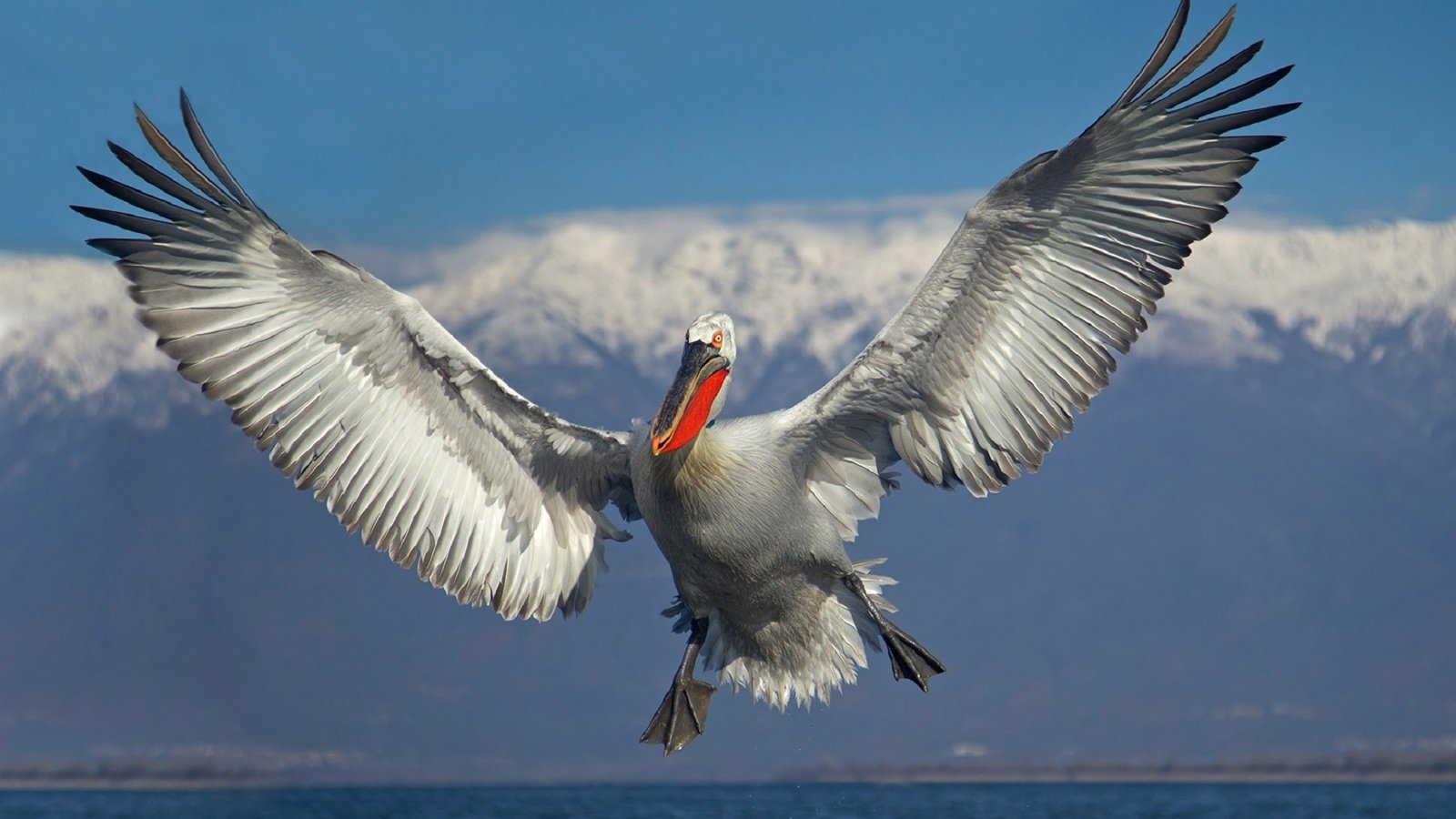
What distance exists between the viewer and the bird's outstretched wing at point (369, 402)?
9.60 m

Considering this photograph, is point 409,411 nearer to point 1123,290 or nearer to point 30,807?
point 1123,290

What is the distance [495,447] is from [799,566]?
2.03 metres

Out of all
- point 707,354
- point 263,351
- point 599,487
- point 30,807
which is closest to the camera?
point 707,354

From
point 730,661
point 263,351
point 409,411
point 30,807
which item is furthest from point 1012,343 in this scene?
point 30,807

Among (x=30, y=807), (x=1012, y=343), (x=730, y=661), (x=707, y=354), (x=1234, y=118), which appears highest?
(x=30, y=807)

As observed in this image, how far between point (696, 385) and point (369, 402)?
217 cm

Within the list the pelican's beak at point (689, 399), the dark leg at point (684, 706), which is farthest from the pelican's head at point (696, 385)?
the dark leg at point (684, 706)

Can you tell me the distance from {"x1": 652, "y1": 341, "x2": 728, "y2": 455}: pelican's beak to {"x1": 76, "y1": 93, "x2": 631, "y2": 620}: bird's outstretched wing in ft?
3.70

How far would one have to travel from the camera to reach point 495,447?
34.6 ft

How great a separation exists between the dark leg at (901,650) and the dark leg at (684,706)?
0.96 metres

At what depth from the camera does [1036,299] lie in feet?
32.4

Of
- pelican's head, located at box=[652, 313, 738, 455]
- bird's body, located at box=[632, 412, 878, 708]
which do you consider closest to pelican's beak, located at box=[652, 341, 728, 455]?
pelican's head, located at box=[652, 313, 738, 455]

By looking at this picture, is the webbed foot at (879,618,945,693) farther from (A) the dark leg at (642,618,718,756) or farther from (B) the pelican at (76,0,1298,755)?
(A) the dark leg at (642,618,718,756)

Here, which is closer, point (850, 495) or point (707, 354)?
point (707, 354)
